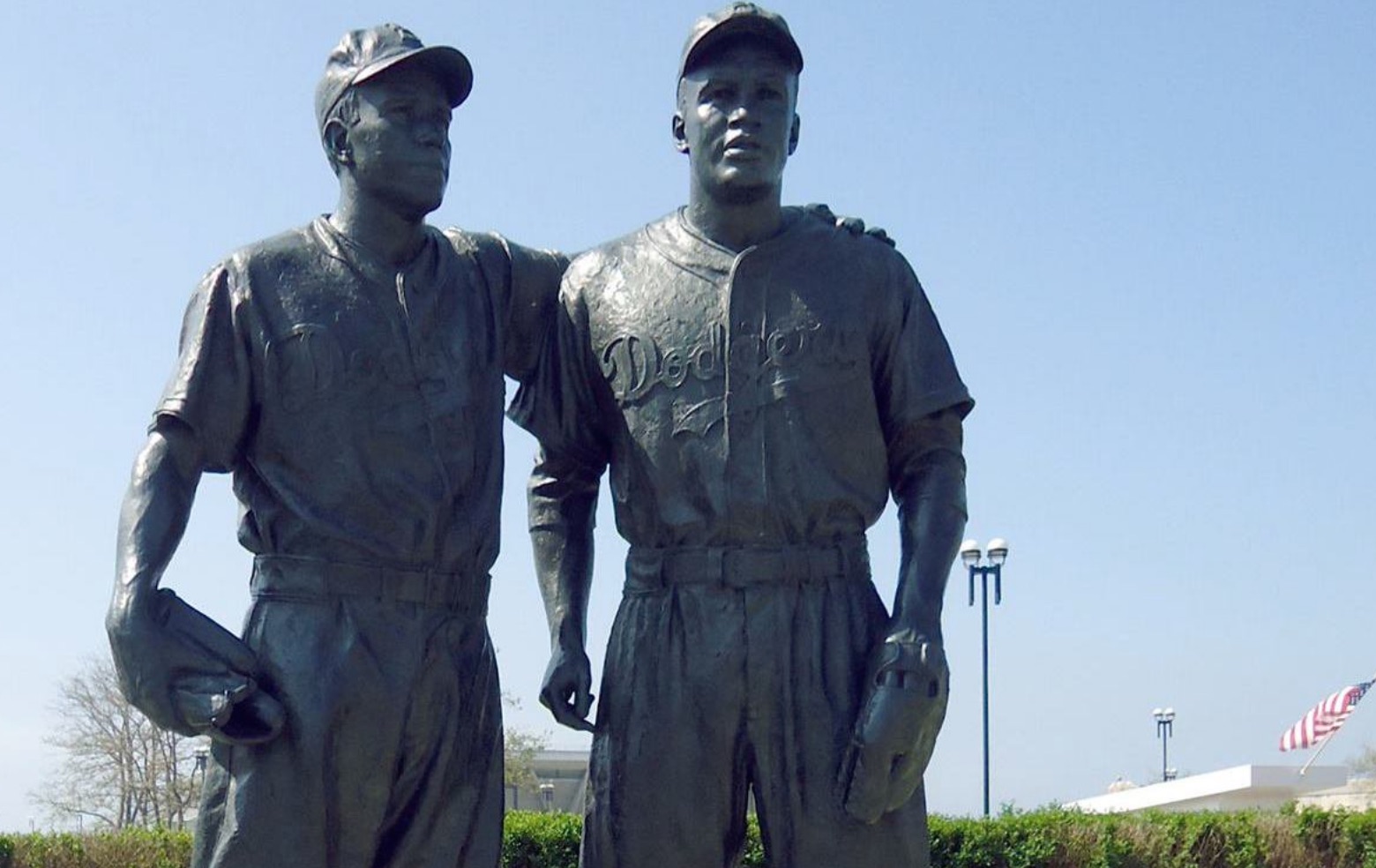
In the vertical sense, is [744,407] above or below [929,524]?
above

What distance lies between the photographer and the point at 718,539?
4953 mm

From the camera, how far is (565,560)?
5.25 metres

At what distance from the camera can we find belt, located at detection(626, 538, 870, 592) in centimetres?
492

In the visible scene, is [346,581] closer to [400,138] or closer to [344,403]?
[344,403]

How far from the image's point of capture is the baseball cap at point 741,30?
16.6 ft

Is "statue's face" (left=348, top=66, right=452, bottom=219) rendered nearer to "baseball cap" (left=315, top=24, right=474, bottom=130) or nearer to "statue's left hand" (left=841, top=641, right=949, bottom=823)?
"baseball cap" (left=315, top=24, right=474, bottom=130)

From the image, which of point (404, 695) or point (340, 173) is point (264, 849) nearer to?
point (404, 695)

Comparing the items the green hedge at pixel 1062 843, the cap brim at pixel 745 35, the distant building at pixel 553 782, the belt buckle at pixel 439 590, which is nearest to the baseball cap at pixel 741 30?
the cap brim at pixel 745 35

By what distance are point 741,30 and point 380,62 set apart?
3.10ft

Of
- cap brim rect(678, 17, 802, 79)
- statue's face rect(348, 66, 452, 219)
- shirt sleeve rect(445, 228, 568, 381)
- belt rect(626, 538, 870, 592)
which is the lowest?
belt rect(626, 538, 870, 592)

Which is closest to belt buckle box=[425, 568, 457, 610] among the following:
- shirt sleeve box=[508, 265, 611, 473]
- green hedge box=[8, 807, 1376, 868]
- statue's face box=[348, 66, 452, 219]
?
shirt sleeve box=[508, 265, 611, 473]

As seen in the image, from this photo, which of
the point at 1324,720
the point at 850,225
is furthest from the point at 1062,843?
the point at 1324,720

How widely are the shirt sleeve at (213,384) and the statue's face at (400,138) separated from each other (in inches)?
19.0

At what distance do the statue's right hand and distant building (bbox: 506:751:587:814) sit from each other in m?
31.8
